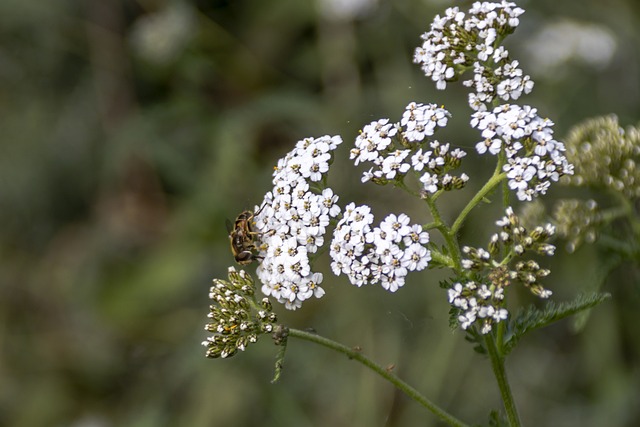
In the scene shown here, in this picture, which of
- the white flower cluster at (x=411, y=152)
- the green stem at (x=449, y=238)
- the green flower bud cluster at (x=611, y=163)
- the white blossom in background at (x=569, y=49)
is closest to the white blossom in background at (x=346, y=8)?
the white blossom in background at (x=569, y=49)

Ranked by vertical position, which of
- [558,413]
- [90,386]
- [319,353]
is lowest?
[558,413]

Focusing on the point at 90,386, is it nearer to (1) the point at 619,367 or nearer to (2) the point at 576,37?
(1) the point at 619,367

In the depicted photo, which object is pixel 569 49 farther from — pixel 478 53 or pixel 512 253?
pixel 512 253

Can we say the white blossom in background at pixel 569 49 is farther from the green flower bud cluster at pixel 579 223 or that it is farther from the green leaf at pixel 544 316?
the green leaf at pixel 544 316

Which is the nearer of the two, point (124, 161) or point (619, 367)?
point (619, 367)

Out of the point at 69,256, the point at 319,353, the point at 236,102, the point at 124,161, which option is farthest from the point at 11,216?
the point at 319,353

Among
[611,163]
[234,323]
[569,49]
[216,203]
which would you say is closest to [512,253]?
[234,323]

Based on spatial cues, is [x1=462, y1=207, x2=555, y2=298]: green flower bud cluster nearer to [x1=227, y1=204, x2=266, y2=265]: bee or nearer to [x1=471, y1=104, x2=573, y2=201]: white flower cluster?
[x1=471, y1=104, x2=573, y2=201]: white flower cluster

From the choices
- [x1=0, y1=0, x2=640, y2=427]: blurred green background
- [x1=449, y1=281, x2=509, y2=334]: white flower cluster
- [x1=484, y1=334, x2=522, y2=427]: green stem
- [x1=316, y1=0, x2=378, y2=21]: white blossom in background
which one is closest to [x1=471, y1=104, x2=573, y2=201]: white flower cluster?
[x1=449, y1=281, x2=509, y2=334]: white flower cluster
